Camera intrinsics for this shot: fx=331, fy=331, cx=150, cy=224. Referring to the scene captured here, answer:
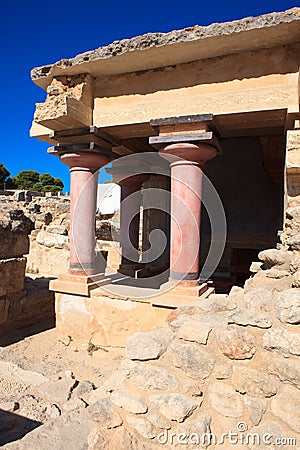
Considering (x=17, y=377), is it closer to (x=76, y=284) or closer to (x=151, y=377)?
(x=76, y=284)

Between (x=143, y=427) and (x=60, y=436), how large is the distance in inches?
20.2

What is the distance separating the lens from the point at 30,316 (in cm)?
543

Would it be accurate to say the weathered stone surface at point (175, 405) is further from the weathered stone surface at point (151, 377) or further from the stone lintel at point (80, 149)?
the stone lintel at point (80, 149)

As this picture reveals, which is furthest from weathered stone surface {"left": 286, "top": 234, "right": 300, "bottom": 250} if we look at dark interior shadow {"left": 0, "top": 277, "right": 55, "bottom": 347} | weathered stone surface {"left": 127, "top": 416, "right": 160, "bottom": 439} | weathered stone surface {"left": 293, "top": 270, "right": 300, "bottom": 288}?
dark interior shadow {"left": 0, "top": 277, "right": 55, "bottom": 347}

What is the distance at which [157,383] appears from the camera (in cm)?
195

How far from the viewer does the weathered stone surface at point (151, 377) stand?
1.94m

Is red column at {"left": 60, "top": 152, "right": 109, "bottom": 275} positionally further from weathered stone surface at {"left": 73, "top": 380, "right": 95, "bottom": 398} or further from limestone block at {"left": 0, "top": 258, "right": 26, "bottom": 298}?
weathered stone surface at {"left": 73, "top": 380, "right": 95, "bottom": 398}

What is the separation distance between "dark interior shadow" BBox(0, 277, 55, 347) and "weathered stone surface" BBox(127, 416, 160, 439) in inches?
131

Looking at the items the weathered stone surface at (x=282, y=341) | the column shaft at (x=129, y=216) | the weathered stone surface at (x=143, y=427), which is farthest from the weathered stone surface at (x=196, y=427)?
→ the column shaft at (x=129, y=216)

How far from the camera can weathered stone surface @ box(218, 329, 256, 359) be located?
189 cm

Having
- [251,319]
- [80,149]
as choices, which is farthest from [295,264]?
[80,149]

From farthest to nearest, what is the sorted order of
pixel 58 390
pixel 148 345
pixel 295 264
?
pixel 58 390 → pixel 295 264 → pixel 148 345

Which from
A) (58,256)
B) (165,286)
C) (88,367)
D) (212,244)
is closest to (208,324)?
(165,286)

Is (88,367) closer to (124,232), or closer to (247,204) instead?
(124,232)
